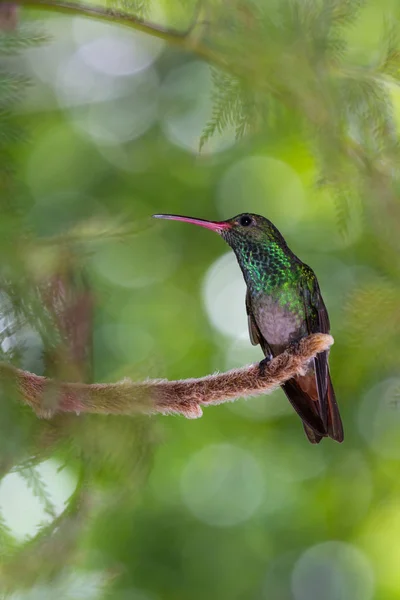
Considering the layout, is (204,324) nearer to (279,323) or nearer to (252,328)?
(252,328)

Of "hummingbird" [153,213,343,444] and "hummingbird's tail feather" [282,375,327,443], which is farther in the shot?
"hummingbird" [153,213,343,444]

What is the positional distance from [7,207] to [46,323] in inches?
7.7

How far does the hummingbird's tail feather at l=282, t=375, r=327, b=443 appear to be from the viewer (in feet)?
7.41

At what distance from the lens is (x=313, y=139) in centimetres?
156

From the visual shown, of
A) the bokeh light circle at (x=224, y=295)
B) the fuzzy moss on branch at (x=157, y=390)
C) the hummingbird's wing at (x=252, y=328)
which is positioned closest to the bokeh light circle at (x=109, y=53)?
the bokeh light circle at (x=224, y=295)

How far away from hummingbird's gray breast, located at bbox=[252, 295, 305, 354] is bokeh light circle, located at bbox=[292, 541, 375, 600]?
14.5ft

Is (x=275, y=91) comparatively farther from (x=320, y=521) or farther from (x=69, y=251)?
(x=320, y=521)

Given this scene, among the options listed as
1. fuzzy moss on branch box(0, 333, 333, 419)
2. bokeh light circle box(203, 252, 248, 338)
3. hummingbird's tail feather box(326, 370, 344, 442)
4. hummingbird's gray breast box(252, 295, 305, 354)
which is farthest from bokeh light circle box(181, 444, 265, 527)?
fuzzy moss on branch box(0, 333, 333, 419)

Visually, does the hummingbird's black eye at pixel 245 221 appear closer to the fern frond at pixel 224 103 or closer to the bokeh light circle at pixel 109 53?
the fern frond at pixel 224 103

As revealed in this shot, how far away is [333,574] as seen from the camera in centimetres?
757

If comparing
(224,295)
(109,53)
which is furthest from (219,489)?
(109,53)

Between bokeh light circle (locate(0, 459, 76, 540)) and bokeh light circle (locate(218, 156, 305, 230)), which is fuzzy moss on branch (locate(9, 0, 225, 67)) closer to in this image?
bokeh light circle (locate(0, 459, 76, 540))

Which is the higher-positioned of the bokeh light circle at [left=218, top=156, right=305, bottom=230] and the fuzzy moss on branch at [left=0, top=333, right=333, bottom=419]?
the bokeh light circle at [left=218, top=156, right=305, bottom=230]

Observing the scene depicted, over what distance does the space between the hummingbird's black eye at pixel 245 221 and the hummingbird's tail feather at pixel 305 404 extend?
0.58 metres
